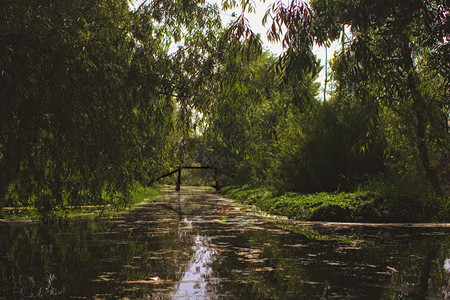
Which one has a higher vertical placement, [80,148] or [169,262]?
[80,148]

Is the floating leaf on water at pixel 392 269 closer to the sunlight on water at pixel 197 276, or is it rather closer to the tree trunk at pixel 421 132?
the sunlight on water at pixel 197 276

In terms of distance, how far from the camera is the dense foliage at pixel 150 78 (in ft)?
20.1

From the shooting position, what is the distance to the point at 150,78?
7.90 metres

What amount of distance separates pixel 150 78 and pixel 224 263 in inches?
140

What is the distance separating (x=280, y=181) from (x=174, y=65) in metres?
11.8

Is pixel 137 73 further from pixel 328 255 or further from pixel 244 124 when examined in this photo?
pixel 328 255

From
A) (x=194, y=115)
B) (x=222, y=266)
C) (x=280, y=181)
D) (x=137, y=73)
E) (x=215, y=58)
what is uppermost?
(x=215, y=58)

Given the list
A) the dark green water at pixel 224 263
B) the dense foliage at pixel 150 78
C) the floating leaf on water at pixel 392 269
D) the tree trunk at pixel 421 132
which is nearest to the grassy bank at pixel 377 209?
the dark green water at pixel 224 263

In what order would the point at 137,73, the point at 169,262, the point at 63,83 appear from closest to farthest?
the point at 63,83 → the point at 169,262 → the point at 137,73

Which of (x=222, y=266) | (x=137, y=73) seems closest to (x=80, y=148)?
(x=137, y=73)

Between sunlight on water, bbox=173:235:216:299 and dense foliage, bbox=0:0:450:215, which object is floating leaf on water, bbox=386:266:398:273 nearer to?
dense foliage, bbox=0:0:450:215

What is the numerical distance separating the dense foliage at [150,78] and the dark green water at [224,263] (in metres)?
1.16

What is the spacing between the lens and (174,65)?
8.73 m

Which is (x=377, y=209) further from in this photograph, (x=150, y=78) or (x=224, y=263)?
(x=150, y=78)
